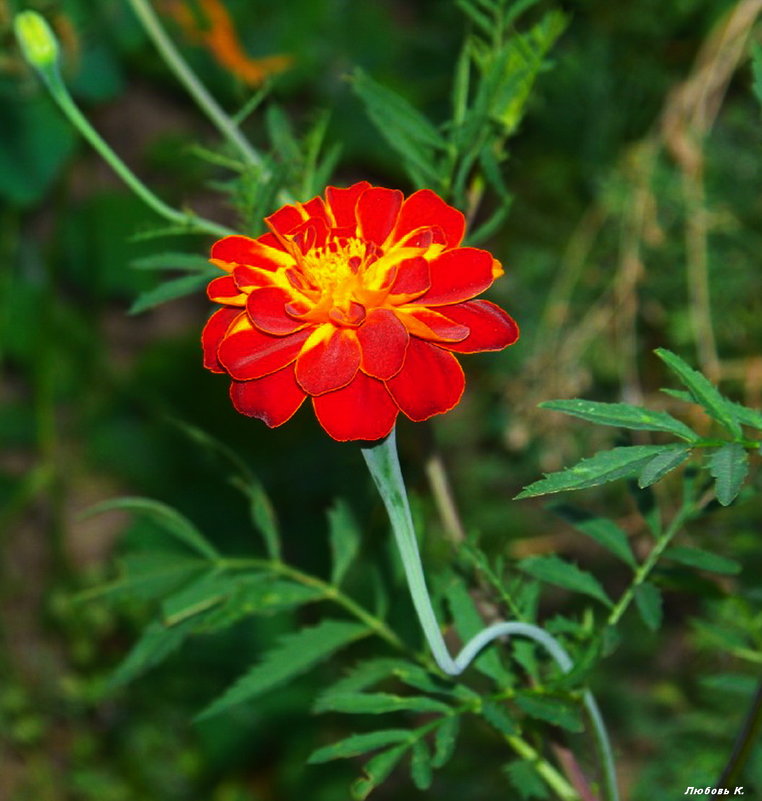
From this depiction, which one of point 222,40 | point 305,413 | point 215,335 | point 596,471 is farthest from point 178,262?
point 305,413

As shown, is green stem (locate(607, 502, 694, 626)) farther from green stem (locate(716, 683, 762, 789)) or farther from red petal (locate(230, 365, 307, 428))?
red petal (locate(230, 365, 307, 428))

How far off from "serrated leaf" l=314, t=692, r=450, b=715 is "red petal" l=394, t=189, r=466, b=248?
A: 0.58 ft

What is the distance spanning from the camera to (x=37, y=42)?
491 mm

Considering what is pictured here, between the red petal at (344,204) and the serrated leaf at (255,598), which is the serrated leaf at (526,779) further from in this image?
the red petal at (344,204)

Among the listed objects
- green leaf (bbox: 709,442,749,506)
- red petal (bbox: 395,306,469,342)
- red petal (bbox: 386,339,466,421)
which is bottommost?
green leaf (bbox: 709,442,749,506)

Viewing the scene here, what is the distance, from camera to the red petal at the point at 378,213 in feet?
1.19

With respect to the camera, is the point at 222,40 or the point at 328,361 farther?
the point at 222,40

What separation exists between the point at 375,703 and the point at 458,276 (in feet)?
0.58

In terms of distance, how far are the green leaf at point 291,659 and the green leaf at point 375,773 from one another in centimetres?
8

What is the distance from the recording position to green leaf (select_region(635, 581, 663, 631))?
17.6 inches

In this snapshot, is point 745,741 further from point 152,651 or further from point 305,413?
point 305,413

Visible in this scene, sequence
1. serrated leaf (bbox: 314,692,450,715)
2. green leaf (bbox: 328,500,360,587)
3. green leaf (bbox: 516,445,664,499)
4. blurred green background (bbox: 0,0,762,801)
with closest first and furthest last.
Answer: green leaf (bbox: 516,445,664,499), serrated leaf (bbox: 314,692,450,715), green leaf (bbox: 328,500,360,587), blurred green background (bbox: 0,0,762,801)

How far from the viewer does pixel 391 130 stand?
485 mm

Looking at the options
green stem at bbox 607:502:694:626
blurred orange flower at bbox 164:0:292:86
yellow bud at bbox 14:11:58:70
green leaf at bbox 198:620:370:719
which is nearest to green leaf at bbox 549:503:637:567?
green stem at bbox 607:502:694:626
